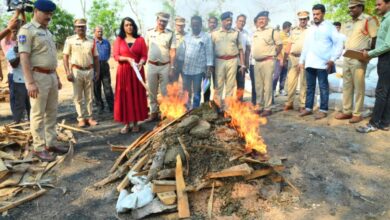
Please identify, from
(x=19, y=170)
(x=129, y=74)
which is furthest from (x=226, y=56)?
(x=19, y=170)

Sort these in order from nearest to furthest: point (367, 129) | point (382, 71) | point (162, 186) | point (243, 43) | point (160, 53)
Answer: point (162, 186) < point (382, 71) < point (367, 129) < point (160, 53) < point (243, 43)

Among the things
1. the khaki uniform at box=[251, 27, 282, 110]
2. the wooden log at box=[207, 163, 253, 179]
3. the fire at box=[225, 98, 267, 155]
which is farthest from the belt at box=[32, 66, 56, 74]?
the khaki uniform at box=[251, 27, 282, 110]

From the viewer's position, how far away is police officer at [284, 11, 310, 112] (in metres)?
7.18

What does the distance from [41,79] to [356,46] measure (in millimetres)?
5577

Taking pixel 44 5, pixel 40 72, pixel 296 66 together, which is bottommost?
pixel 296 66

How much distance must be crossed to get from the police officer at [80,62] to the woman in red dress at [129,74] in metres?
0.93

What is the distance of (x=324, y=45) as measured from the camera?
6.29 metres

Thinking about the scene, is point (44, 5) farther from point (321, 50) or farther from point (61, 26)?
point (61, 26)

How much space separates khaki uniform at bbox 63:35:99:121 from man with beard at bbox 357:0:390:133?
5.43m

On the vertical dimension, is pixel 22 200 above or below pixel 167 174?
below

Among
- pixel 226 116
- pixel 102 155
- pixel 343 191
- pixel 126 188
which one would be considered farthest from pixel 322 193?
pixel 102 155

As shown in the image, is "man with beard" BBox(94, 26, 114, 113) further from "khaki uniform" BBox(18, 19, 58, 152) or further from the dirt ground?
"khaki uniform" BBox(18, 19, 58, 152)

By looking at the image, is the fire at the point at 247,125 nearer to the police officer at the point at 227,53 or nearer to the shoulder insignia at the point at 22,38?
the police officer at the point at 227,53

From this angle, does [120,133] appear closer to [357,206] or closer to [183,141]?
[183,141]
